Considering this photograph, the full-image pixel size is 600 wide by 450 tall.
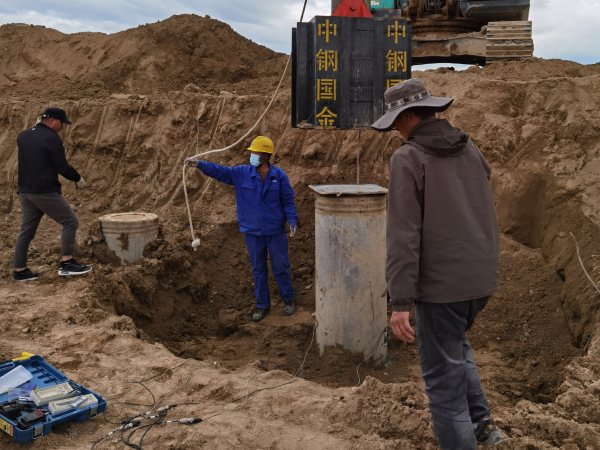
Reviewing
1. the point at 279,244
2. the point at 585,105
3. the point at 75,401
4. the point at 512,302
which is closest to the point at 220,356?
the point at 279,244

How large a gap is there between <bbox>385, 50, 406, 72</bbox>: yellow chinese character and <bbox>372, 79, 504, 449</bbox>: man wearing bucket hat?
10.0ft

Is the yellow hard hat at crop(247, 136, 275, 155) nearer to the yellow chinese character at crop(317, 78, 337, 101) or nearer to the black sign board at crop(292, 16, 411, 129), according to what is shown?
A: the black sign board at crop(292, 16, 411, 129)

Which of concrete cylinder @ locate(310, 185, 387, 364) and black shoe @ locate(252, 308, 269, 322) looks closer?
concrete cylinder @ locate(310, 185, 387, 364)

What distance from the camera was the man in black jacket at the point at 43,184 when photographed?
6688 mm

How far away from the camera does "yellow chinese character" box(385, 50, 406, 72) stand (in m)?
5.95

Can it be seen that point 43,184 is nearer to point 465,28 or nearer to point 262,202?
point 262,202

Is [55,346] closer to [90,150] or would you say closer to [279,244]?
[279,244]

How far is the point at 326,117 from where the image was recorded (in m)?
6.04

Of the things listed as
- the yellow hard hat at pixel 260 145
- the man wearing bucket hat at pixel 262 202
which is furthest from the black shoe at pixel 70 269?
the yellow hard hat at pixel 260 145

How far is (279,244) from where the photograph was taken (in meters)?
6.68

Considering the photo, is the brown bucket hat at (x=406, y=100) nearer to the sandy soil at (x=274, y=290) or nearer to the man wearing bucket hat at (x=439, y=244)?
the man wearing bucket hat at (x=439, y=244)

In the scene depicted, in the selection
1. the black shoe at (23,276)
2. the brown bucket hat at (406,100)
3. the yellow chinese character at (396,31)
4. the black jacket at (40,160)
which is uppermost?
the yellow chinese character at (396,31)

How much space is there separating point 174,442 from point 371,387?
1.32m

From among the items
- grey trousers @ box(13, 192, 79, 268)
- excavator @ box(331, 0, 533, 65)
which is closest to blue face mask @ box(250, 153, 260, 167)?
grey trousers @ box(13, 192, 79, 268)
